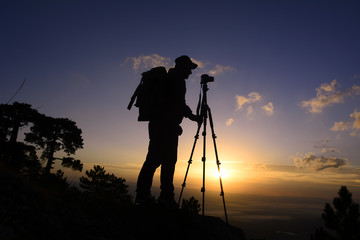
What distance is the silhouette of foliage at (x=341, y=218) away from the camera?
3.70 metres

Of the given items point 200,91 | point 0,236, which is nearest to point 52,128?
point 200,91

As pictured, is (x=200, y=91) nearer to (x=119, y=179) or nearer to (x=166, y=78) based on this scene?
(x=166, y=78)

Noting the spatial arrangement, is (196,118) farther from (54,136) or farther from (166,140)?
(54,136)

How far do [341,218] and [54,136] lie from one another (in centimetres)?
2801

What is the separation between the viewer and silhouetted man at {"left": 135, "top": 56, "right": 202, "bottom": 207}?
16.5ft

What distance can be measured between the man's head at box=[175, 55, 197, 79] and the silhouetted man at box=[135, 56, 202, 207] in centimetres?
22

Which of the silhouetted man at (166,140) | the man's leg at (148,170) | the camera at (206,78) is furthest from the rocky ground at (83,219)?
the camera at (206,78)

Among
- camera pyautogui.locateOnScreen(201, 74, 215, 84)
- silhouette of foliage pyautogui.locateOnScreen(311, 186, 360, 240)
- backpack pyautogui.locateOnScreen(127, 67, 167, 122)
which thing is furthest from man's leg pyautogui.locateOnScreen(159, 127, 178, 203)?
silhouette of foliage pyautogui.locateOnScreen(311, 186, 360, 240)

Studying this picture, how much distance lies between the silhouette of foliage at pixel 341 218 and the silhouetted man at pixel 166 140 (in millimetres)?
3109

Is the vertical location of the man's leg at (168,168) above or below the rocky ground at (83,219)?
above

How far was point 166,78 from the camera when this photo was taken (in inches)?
213

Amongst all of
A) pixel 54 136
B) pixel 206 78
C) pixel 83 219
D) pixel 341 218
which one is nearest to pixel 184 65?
pixel 206 78

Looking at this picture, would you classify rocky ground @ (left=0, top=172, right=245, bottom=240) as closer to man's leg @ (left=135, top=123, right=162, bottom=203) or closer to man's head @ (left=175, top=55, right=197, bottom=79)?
man's leg @ (left=135, top=123, right=162, bottom=203)

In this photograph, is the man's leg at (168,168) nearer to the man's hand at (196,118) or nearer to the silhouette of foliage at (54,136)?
the man's hand at (196,118)
